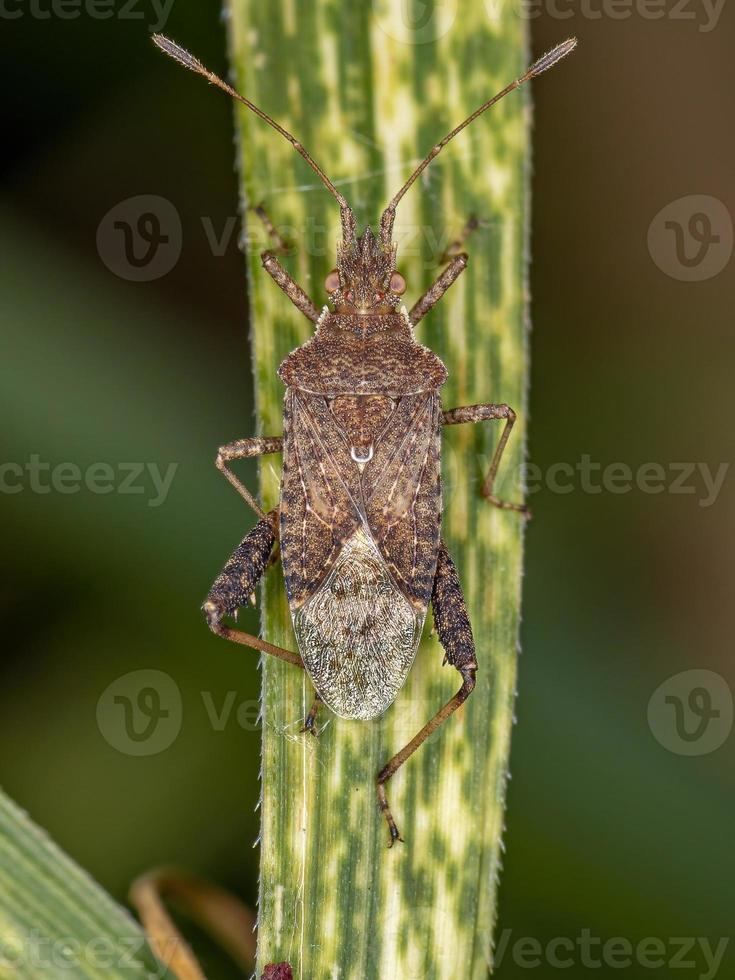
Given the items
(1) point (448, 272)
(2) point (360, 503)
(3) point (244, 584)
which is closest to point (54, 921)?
(3) point (244, 584)

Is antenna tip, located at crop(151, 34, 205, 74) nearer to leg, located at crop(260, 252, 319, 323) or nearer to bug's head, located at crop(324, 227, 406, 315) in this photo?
leg, located at crop(260, 252, 319, 323)

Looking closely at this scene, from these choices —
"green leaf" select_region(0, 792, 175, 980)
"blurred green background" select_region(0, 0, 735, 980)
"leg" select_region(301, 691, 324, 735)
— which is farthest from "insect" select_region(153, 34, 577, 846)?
"green leaf" select_region(0, 792, 175, 980)

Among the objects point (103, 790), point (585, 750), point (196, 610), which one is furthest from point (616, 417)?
point (103, 790)

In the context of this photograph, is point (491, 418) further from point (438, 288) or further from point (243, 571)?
point (243, 571)

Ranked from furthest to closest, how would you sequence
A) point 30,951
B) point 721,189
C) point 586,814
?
1. point 721,189
2. point 586,814
3. point 30,951

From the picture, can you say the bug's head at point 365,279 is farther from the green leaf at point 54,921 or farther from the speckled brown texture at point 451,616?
the green leaf at point 54,921

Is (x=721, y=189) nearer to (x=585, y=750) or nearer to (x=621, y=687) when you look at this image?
(x=621, y=687)
